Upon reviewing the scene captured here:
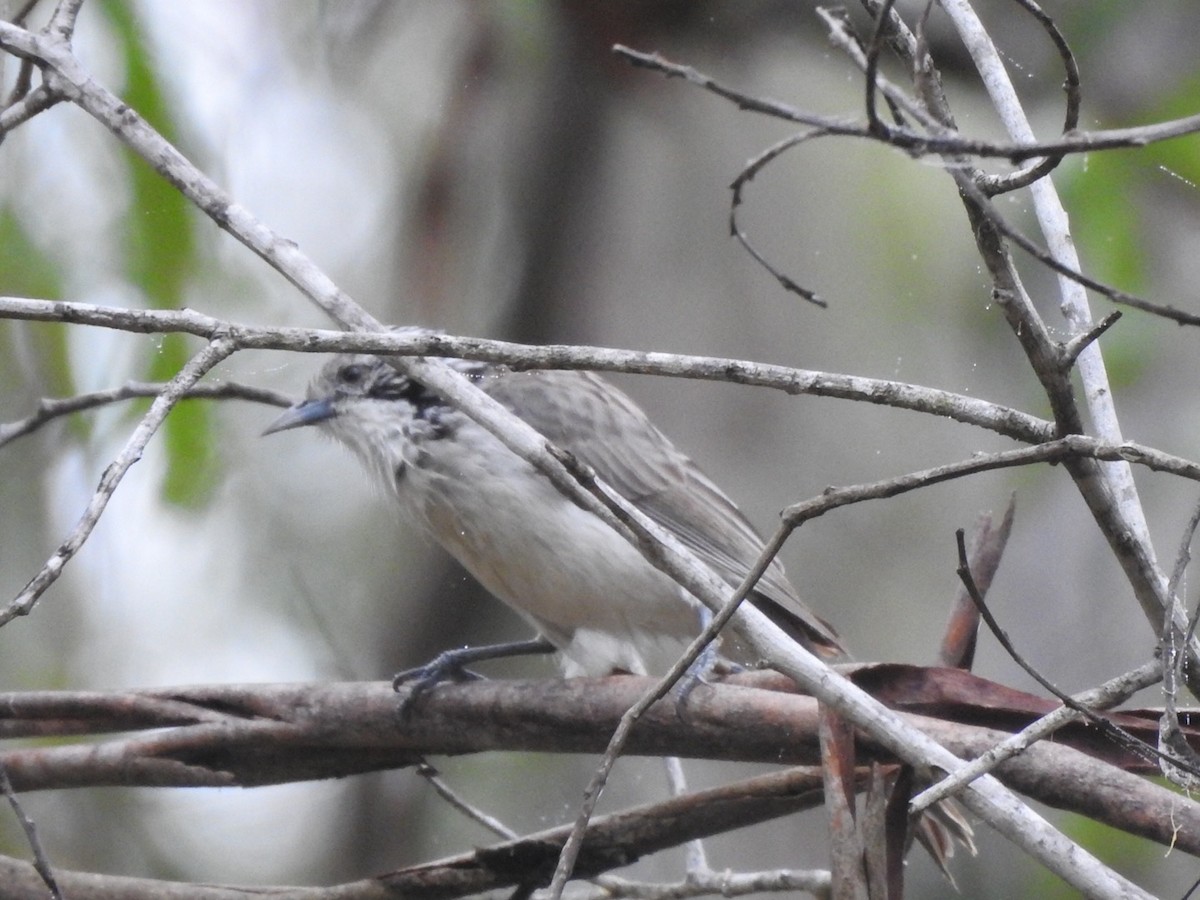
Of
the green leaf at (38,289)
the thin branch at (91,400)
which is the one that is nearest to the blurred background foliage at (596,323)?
the green leaf at (38,289)

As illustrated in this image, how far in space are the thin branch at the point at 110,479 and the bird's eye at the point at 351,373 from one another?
101 inches

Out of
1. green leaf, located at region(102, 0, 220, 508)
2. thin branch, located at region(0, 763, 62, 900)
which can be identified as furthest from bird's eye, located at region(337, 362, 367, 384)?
thin branch, located at region(0, 763, 62, 900)

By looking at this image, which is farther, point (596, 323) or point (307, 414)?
point (596, 323)

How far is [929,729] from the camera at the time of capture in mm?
2088

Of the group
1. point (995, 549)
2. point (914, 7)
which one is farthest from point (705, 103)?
point (995, 549)

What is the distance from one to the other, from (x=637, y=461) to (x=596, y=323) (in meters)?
2.07

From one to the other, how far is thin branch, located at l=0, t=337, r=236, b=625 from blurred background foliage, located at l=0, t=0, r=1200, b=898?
11.4ft

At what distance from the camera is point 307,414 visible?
4500mm

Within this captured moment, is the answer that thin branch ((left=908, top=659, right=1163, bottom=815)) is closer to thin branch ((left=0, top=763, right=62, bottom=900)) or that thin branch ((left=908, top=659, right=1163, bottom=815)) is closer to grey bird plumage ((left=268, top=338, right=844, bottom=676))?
thin branch ((left=0, top=763, right=62, bottom=900))

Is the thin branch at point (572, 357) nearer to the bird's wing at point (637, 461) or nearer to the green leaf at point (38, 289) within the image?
the bird's wing at point (637, 461)

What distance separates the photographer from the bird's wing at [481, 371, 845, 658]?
426 centimetres

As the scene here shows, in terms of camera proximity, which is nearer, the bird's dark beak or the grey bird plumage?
the grey bird plumage

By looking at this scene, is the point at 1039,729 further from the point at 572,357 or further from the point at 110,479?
the point at 110,479

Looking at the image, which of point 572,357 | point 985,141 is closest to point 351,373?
point 572,357
